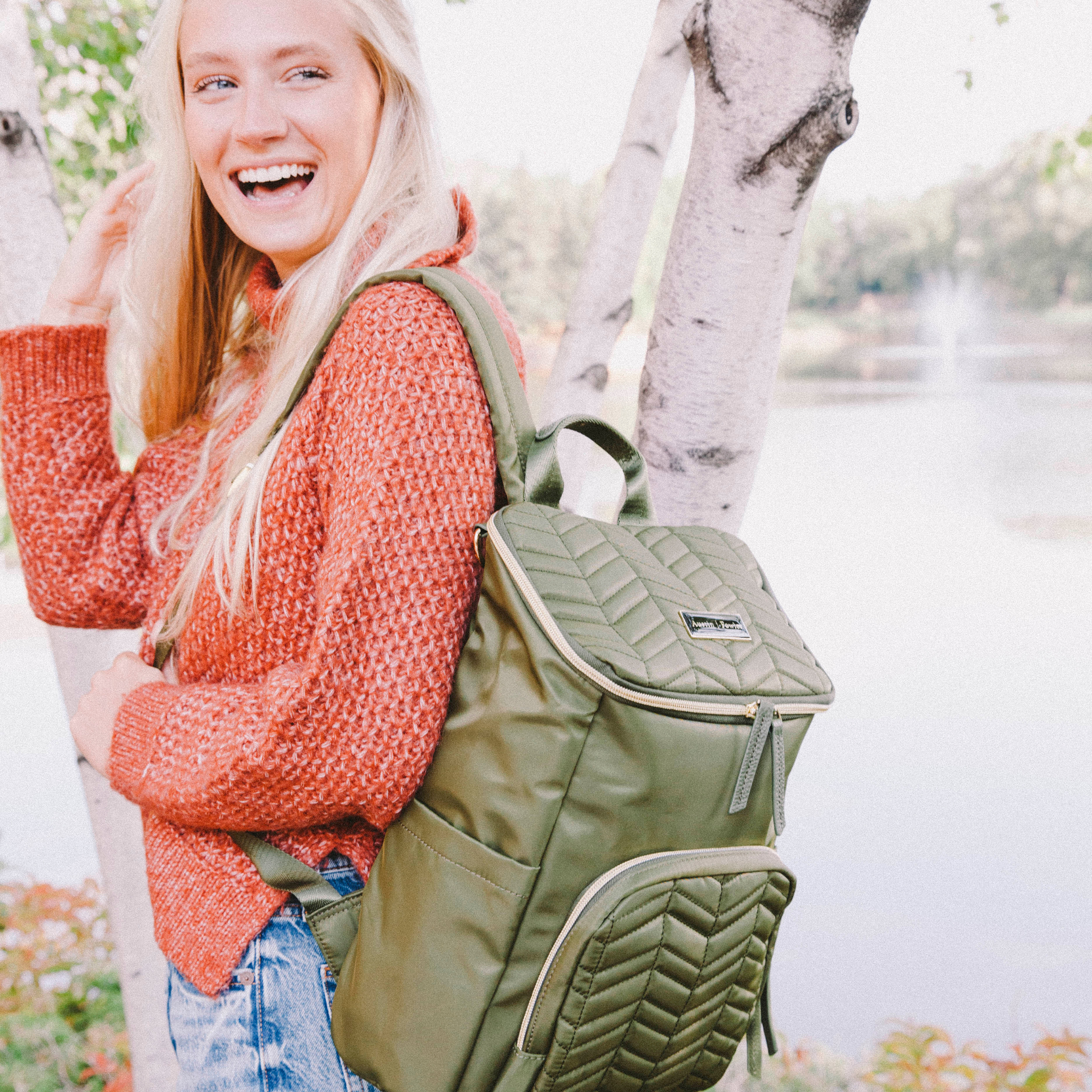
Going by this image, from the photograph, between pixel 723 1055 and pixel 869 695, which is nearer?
pixel 723 1055

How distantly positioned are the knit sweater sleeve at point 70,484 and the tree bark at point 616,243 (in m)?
0.90

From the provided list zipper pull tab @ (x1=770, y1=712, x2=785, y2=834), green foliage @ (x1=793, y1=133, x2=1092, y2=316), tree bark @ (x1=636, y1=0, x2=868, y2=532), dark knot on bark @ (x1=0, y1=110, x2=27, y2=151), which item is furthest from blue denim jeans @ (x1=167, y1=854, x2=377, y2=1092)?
green foliage @ (x1=793, y1=133, x2=1092, y2=316)

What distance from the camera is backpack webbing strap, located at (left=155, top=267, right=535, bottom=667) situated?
101cm

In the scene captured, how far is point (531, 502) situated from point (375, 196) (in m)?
0.49

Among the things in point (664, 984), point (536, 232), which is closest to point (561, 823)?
point (664, 984)

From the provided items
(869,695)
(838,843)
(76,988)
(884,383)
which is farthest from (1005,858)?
(884,383)

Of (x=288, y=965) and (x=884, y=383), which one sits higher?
(x=288, y=965)

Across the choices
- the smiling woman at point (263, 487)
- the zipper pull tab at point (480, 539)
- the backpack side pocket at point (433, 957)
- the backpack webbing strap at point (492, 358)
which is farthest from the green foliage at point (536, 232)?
the backpack side pocket at point (433, 957)

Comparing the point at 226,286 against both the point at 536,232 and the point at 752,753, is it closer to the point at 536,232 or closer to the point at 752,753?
the point at 752,753

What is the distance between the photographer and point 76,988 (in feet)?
11.6

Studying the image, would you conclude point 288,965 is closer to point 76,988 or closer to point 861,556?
point 76,988

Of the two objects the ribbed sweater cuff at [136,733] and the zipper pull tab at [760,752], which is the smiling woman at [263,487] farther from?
the zipper pull tab at [760,752]

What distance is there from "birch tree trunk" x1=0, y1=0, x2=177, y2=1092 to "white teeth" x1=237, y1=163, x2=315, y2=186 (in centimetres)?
97

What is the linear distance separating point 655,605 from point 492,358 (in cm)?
31
